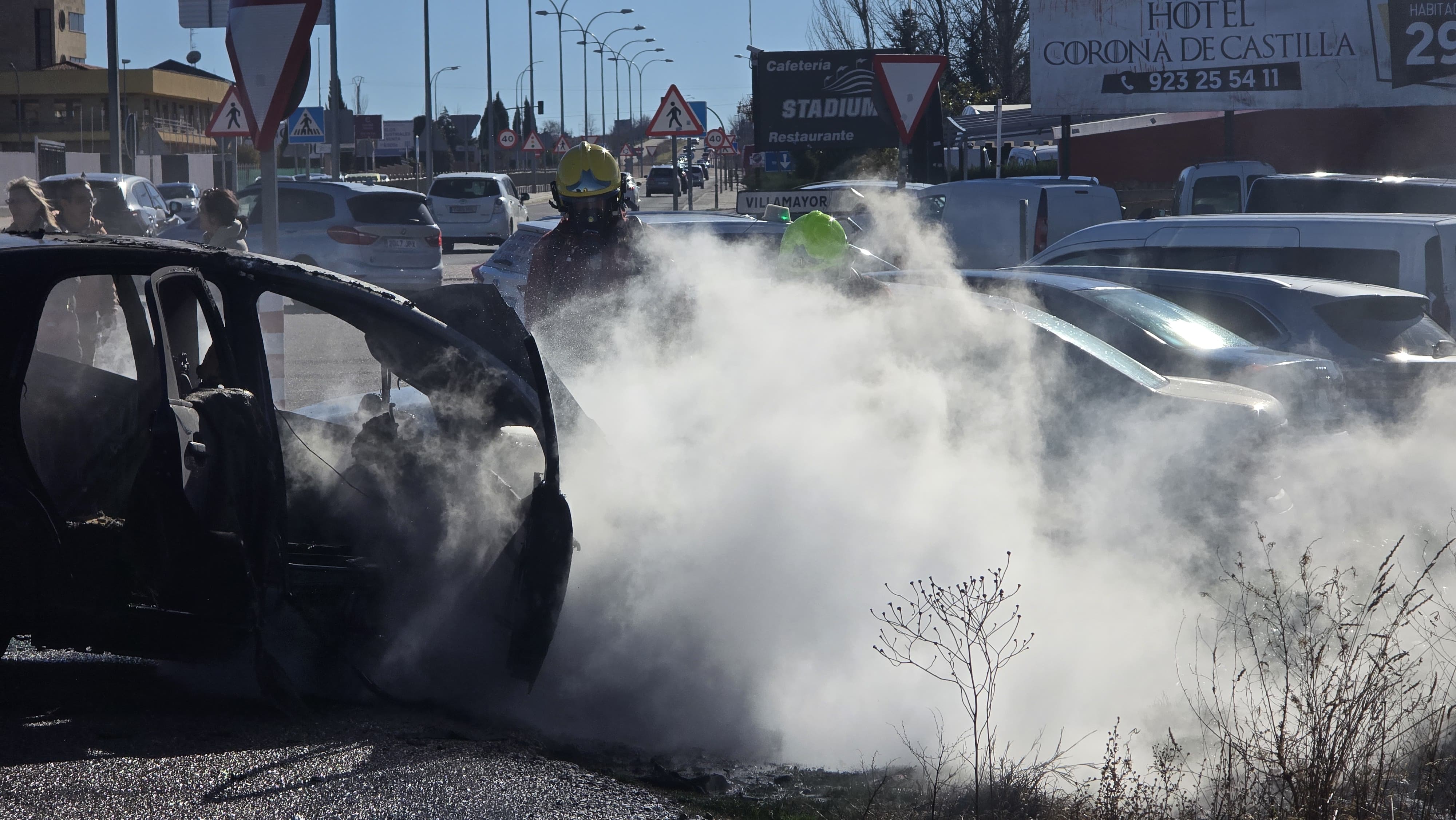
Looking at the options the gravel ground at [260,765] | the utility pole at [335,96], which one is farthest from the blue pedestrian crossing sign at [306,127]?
the gravel ground at [260,765]

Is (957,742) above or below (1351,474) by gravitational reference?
below

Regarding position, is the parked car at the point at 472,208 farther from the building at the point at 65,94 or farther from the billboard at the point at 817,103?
the building at the point at 65,94

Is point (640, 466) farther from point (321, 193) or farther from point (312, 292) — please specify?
point (321, 193)

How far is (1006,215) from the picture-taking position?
15.3 metres

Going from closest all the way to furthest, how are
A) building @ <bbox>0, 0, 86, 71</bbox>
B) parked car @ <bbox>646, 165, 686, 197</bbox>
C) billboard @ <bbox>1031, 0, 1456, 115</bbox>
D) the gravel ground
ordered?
1. the gravel ground
2. billboard @ <bbox>1031, 0, 1456, 115</bbox>
3. parked car @ <bbox>646, 165, 686, 197</bbox>
4. building @ <bbox>0, 0, 86, 71</bbox>

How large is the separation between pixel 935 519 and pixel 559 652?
161cm

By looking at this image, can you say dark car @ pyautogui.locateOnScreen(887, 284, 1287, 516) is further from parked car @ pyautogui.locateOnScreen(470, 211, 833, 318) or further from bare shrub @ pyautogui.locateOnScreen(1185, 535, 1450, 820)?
parked car @ pyautogui.locateOnScreen(470, 211, 833, 318)

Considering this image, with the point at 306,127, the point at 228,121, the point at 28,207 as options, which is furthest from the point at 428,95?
the point at 28,207

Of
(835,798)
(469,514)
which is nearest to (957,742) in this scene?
(835,798)

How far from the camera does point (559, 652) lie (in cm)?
449

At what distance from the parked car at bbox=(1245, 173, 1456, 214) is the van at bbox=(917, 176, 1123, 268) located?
5.80 feet

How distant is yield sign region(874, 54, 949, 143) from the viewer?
11.2 meters

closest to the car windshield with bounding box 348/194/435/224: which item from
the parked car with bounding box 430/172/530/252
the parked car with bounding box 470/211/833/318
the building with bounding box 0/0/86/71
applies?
the parked car with bounding box 470/211/833/318

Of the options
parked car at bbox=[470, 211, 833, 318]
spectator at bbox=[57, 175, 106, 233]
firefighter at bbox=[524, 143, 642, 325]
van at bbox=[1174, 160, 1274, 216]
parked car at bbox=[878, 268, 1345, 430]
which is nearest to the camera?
firefighter at bbox=[524, 143, 642, 325]
